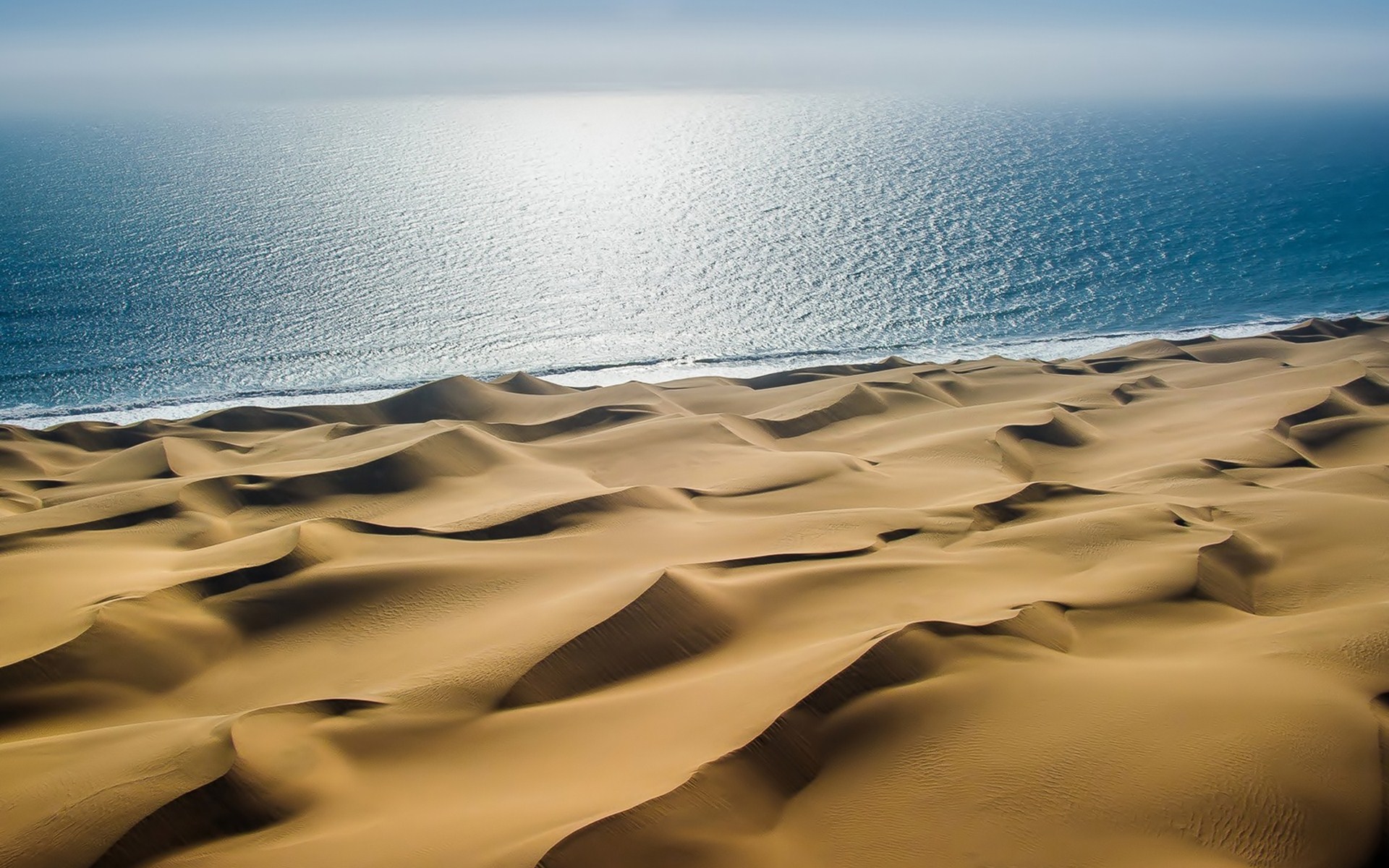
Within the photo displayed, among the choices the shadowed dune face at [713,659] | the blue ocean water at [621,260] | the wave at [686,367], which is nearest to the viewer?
the shadowed dune face at [713,659]

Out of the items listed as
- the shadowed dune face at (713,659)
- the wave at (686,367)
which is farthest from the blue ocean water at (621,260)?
the shadowed dune face at (713,659)

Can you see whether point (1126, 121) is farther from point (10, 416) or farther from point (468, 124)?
point (10, 416)

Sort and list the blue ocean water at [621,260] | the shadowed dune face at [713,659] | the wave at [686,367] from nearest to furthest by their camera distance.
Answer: the shadowed dune face at [713,659], the wave at [686,367], the blue ocean water at [621,260]

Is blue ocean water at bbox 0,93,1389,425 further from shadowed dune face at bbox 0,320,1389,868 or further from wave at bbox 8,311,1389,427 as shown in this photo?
shadowed dune face at bbox 0,320,1389,868

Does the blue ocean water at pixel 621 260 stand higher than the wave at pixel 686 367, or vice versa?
the blue ocean water at pixel 621 260

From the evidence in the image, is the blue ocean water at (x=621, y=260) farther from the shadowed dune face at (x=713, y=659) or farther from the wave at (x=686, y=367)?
the shadowed dune face at (x=713, y=659)

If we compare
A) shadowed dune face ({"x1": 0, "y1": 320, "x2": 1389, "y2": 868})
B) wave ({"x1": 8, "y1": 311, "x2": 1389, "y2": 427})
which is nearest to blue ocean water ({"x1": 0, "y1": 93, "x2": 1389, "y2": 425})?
wave ({"x1": 8, "y1": 311, "x2": 1389, "y2": 427})

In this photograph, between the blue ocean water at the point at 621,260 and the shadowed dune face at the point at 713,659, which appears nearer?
the shadowed dune face at the point at 713,659
